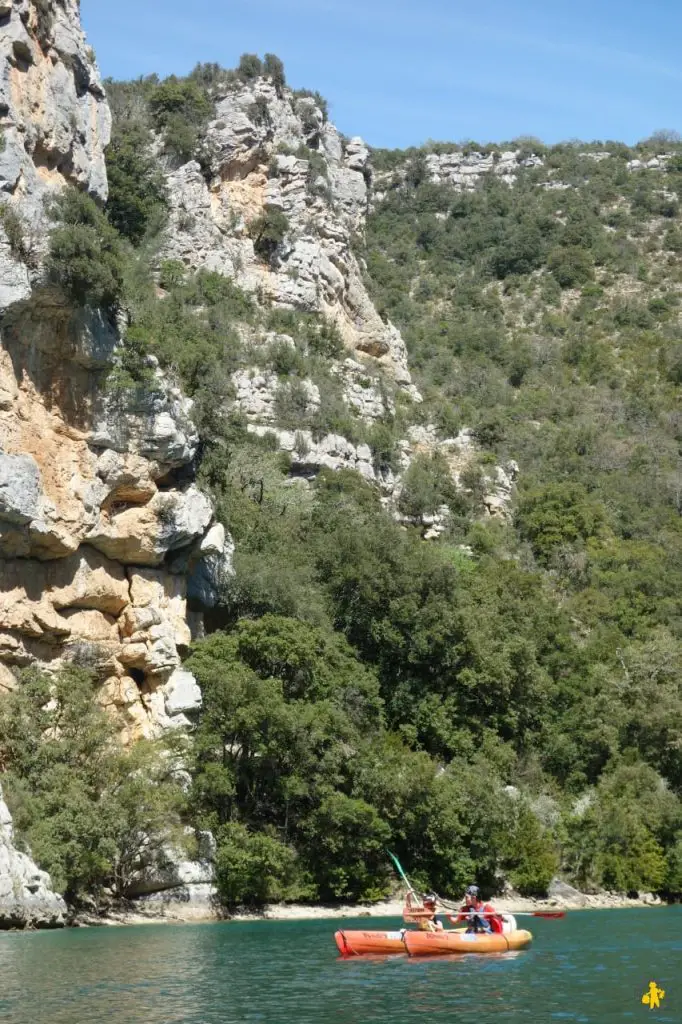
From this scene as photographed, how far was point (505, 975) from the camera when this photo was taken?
2633cm

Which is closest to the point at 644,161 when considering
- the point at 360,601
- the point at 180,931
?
the point at 360,601

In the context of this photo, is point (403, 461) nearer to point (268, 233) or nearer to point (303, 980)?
point (268, 233)

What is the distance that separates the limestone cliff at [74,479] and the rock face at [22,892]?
25.0 feet

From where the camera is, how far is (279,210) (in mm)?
76000

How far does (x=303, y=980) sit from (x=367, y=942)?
4.27 metres

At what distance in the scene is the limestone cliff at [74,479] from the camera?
136 ft

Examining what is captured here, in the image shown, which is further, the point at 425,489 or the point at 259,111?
the point at 259,111

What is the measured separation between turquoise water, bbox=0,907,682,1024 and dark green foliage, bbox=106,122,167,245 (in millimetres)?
45008

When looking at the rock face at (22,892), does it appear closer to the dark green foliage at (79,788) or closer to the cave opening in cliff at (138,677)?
the dark green foliage at (79,788)

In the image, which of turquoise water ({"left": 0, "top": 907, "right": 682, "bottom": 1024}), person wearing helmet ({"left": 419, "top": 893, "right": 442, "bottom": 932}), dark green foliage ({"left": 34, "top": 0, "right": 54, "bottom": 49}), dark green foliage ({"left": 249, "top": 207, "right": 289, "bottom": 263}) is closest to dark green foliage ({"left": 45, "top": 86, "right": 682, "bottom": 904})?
dark green foliage ({"left": 249, "top": 207, "right": 289, "bottom": 263})

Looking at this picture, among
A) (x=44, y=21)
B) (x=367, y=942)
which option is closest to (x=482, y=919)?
(x=367, y=942)

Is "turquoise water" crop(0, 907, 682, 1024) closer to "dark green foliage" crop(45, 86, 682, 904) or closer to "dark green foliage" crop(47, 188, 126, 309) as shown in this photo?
"dark green foliage" crop(45, 86, 682, 904)

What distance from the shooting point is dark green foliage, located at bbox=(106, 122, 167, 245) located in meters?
68.4

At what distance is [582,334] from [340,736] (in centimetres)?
5993
